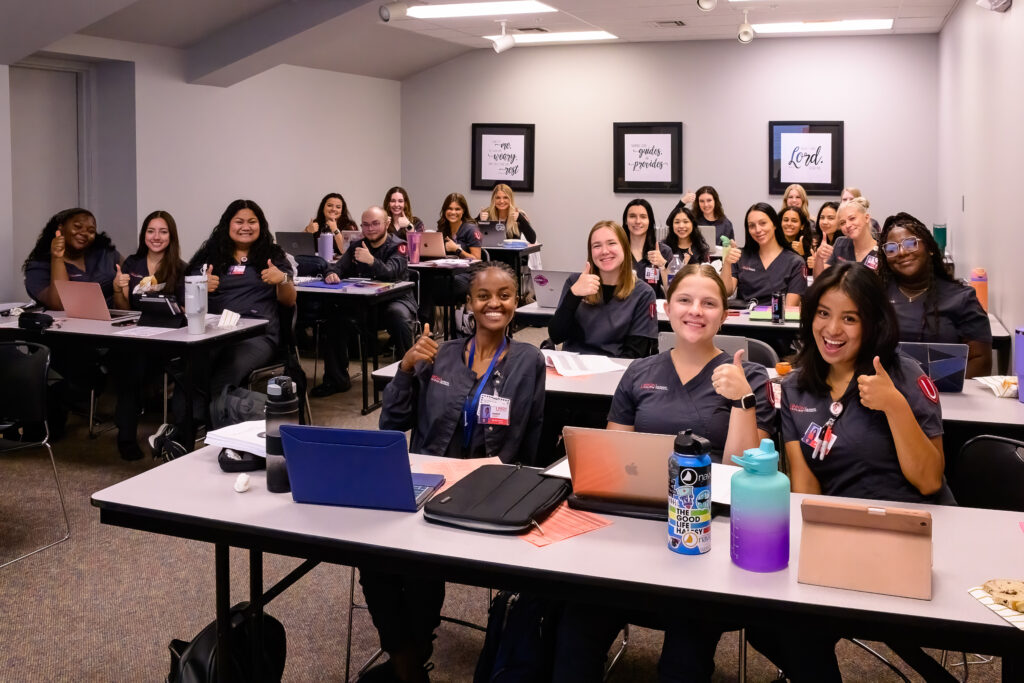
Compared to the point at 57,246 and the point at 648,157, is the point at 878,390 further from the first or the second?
the point at 648,157

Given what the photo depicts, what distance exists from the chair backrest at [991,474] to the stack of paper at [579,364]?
1.53 meters

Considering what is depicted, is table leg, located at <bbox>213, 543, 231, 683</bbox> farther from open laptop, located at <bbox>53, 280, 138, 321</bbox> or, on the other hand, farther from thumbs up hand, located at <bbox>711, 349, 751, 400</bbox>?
open laptop, located at <bbox>53, 280, 138, 321</bbox>

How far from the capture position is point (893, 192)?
987cm

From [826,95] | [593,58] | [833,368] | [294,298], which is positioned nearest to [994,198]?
[833,368]

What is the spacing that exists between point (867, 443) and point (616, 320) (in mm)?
2005

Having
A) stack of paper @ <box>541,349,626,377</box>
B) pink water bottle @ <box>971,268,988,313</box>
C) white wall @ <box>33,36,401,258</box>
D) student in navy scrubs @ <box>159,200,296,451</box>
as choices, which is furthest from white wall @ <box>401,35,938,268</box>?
stack of paper @ <box>541,349,626,377</box>

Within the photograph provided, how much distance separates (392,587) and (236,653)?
413 millimetres

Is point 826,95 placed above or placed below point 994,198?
above

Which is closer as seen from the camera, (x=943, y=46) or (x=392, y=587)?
(x=392, y=587)

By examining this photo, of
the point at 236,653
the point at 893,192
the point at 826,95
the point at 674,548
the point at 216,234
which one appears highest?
the point at 826,95

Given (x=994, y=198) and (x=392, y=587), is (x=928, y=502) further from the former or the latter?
(x=994, y=198)

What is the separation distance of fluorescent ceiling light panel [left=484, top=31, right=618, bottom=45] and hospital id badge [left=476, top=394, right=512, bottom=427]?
25.4ft

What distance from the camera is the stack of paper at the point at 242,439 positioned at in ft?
7.86

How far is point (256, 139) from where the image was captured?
28.9 ft
